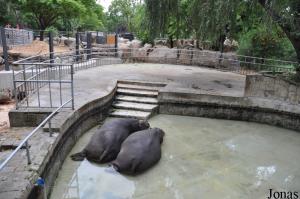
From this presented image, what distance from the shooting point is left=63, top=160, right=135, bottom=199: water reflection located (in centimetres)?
490

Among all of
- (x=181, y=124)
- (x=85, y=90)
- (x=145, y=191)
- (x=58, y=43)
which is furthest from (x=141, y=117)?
(x=58, y=43)

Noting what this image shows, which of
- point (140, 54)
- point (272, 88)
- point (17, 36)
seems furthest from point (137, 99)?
point (17, 36)

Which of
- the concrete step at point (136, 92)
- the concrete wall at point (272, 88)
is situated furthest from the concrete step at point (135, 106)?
the concrete wall at point (272, 88)

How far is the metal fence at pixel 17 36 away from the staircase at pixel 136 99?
26.9ft

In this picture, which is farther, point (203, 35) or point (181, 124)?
point (203, 35)

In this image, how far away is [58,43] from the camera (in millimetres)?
25859

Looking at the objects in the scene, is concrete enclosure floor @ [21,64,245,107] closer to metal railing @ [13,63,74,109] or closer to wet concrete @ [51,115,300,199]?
metal railing @ [13,63,74,109]

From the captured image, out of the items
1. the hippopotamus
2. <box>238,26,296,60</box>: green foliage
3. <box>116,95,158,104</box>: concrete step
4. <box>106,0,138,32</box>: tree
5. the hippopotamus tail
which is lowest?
the hippopotamus tail

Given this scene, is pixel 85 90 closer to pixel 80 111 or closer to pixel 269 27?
pixel 80 111

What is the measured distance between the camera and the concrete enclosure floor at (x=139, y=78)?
27.5 feet

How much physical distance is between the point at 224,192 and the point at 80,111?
3623 mm

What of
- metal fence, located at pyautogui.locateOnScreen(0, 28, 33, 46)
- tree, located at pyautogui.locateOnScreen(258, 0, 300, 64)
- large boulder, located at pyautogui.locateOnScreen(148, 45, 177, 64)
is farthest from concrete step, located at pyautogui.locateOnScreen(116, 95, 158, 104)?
metal fence, located at pyautogui.locateOnScreen(0, 28, 33, 46)

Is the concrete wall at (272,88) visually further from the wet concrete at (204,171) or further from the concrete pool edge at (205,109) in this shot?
the wet concrete at (204,171)

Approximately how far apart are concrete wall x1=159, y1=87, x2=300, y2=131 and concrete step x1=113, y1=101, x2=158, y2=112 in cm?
42
